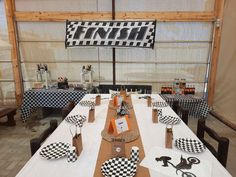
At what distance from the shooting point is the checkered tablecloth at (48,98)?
424 centimetres

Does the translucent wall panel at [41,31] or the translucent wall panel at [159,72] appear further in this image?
the translucent wall panel at [159,72]

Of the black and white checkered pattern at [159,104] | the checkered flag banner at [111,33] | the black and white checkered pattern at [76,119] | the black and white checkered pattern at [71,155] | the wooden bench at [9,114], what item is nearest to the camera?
the black and white checkered pattern at [71,155]

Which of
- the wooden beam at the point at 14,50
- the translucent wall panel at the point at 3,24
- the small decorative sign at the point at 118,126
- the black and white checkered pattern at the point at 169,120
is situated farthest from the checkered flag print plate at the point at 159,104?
the translucent wall panel at the point at 3,24

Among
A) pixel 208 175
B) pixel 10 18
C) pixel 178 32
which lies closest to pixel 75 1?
pixel 10 18

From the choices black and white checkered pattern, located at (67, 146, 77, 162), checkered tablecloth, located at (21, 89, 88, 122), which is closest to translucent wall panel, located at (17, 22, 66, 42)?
checkered tablecloth, located at (21, 89, 88, 122)

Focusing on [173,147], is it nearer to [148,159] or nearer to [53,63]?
[148,159]

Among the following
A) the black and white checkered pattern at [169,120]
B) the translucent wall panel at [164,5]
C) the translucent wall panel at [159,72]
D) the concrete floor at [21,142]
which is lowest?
the concrete floor at [21,142]

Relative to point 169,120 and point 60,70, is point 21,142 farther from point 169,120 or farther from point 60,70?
point 169,120

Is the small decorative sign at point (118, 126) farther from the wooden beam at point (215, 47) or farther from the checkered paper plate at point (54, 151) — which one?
the wooden beam at point (215, 47)

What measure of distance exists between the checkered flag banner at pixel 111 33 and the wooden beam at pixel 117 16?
32cm

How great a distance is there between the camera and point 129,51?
4898 mm

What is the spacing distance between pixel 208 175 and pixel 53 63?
4.48 metres

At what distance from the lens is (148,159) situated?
143 centimetres

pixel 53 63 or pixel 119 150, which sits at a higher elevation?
pixel 53 63
